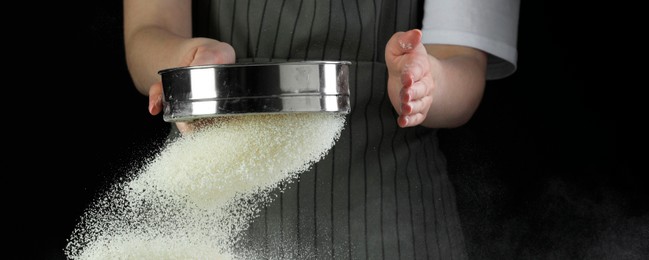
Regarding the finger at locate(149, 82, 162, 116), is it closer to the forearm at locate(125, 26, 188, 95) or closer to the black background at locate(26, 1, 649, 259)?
the forearm at locate(125, 26, 188, 95)

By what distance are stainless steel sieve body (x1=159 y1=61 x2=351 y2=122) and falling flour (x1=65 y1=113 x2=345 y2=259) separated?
0.08 m

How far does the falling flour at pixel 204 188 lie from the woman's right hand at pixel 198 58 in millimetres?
41

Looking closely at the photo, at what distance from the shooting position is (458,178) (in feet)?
3.92

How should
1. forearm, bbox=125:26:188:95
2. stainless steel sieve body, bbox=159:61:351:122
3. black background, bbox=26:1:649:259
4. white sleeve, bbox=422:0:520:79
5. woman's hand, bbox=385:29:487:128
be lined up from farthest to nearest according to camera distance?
black background, bbox=26:1:649:259 → white sleeve, bbox=422:0:520:79 → forearm, bbox=125:26:188:95 → woman's hand, bbox=385:29:487:128 → stainless steel sieve body, bbox=159:61:351:122

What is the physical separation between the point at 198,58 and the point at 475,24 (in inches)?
17.5

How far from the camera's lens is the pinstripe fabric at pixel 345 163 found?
894 millimetres

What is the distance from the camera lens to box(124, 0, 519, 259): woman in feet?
2.94

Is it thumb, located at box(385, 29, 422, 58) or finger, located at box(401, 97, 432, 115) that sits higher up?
thumb, located at box(385, 29, 422, 58)

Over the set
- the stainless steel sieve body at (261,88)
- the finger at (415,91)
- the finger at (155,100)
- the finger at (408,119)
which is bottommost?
the finger at (408,119)

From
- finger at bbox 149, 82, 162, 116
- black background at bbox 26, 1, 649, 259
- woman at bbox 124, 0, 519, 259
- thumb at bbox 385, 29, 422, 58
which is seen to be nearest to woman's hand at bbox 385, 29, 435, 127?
thumb at bbox 385, 29, 422, 58

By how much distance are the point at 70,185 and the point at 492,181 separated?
0.67m

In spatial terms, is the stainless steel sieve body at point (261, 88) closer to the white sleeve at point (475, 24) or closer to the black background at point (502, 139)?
the white sleeve at point (475, 24)

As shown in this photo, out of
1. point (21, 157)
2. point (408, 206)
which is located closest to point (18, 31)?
point (21, 157)

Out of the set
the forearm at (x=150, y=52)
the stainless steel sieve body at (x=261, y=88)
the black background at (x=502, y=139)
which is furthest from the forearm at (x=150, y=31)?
the stainless steel sieve body at (x=261, y=88)
